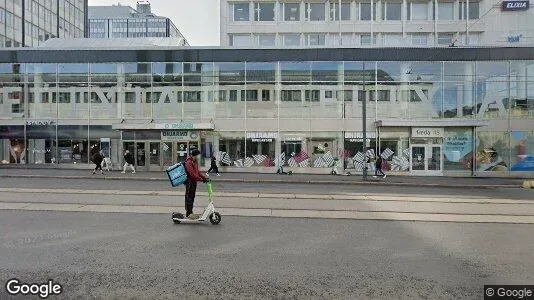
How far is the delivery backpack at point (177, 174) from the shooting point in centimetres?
975

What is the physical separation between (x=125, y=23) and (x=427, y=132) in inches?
5281

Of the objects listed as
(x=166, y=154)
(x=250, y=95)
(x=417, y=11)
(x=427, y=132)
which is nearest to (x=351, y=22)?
(x=417, y=11)

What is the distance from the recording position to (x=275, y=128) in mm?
29859

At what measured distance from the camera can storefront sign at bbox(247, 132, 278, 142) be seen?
1176 inches

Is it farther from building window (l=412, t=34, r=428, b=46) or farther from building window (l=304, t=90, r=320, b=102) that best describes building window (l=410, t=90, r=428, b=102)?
building window (l=412, t=34, r=428, b=46)

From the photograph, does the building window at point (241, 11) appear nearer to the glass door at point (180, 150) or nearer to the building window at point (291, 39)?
the building window at point (291, 39)

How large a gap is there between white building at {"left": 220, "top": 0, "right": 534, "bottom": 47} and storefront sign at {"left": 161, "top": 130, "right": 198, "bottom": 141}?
20729 mm

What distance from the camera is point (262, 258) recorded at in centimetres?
686

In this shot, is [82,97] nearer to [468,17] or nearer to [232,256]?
[232,256]

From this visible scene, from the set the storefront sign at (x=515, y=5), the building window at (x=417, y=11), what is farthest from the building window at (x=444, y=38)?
the storefront sign at (x=515, y=5)

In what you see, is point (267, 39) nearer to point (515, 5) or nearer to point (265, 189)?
point (515, 5)

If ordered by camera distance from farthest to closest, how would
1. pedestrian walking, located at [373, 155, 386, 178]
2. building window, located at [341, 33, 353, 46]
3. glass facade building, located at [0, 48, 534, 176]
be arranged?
building window, located at [341, 33, 353, 46] → glass facade building, located at [0, 48, 534, 176] → pedestrian walking, located at [373, 155, 386, 178]

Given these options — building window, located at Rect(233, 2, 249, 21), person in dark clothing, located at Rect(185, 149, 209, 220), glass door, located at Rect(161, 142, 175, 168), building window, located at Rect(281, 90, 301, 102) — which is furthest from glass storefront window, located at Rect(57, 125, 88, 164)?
building window, located at Rect(233, 2, 249, 21)

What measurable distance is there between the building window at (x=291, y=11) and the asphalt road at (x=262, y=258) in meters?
42.0
